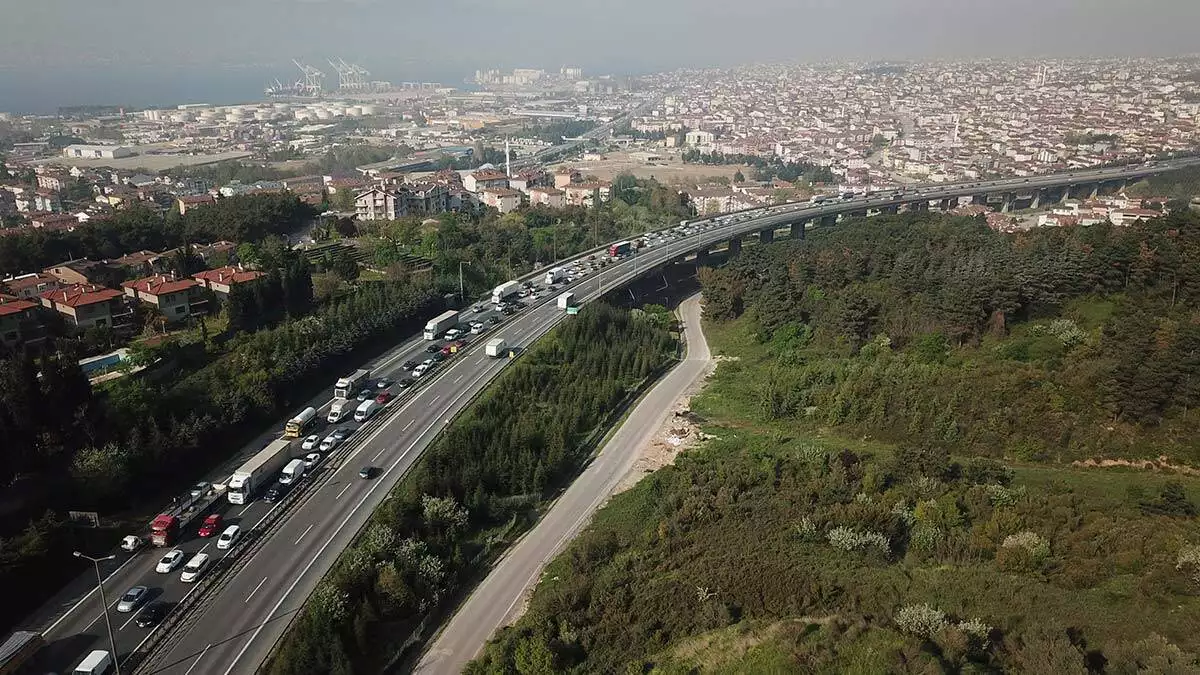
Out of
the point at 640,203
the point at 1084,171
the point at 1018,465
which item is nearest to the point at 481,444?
the point at 1018,465

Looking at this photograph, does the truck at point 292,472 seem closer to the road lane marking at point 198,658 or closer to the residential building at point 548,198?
the road lane marking at point 198,658

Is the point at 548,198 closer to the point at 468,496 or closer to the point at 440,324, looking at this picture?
the point at 440,324

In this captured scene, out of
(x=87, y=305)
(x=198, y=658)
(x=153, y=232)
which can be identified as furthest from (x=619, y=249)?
(x=198, y=658)

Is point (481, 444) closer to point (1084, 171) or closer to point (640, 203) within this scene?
point (640, 203)

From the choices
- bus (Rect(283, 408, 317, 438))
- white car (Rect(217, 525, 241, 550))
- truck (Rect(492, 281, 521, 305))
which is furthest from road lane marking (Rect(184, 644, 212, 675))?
truck (Rect(492, 281, 521, 305))

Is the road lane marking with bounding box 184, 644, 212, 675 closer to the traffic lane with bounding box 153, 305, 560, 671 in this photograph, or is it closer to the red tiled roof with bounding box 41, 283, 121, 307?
the traffic lane with bounding box 153, 305, 560, 671

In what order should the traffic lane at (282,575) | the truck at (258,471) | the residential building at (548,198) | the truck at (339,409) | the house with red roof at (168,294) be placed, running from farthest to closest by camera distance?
the residential building at (548,198), the house with red roof at (168,294), the truck at (339,409), the truck at (258,471), the traffic lane at (282,575)

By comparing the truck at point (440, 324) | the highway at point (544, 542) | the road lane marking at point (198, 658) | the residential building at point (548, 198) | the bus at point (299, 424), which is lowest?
the highway at point (544, 542)

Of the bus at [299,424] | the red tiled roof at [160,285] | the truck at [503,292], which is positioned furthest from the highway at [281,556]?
the red tiled roof at [160,285]
